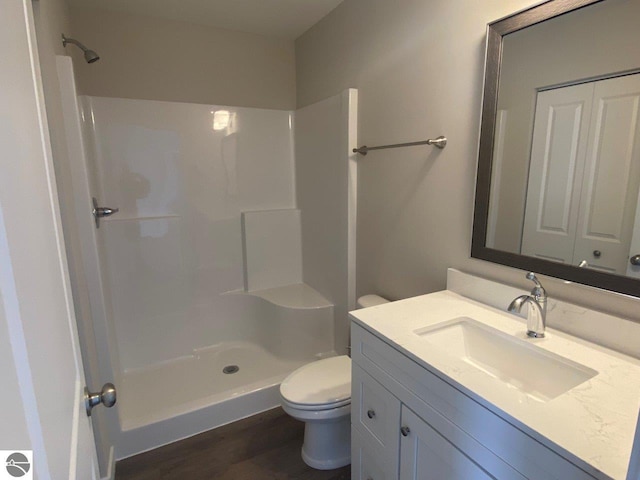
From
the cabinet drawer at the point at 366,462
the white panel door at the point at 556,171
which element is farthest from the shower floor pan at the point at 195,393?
the white panel door at the point at 556,171

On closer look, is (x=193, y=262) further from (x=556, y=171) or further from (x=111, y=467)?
(x=556, y=171)

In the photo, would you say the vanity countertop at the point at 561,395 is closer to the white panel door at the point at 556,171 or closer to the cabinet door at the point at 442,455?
the cabinet door at the point at 442,455

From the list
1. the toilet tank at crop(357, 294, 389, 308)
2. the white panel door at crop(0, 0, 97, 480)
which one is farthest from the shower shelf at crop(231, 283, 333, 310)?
the white panel door at crop(0, 0, 97, 480)

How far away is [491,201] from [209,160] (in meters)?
1.94

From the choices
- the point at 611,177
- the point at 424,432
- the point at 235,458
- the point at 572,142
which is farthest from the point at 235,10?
the point at 235,458

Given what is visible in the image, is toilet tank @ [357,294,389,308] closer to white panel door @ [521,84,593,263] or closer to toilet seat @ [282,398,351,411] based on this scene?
toilet seat @ [282,398,351,411]

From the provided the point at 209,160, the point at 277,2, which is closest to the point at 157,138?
the point at 209,160

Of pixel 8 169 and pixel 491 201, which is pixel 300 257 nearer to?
pixel 491 201

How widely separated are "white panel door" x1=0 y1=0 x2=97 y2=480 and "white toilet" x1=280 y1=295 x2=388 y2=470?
105cm

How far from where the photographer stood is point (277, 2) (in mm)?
2090

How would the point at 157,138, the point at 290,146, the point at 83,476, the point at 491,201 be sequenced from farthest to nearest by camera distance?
1. the point at 290,146
2. the point at 157,138
3. the point at 491,201
4. the point at 83,476

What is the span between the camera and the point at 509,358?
1150mm

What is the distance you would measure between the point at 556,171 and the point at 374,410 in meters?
1.01

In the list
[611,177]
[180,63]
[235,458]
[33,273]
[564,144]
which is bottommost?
[235,458]
